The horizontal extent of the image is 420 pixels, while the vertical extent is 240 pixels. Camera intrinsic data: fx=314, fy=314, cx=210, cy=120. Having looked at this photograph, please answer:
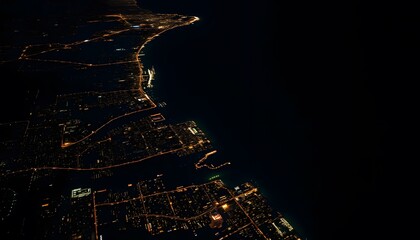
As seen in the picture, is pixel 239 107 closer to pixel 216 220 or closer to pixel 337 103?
pixel 337 103

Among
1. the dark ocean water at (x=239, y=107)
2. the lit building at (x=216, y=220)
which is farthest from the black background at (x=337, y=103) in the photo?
the lit building at (x=216, y=220)

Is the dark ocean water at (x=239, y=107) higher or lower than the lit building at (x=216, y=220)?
higher

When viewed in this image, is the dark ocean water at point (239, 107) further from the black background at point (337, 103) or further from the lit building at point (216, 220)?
the lit building at point (216, 220)

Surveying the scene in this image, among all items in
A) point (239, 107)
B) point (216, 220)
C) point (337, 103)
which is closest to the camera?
point (216, 220)

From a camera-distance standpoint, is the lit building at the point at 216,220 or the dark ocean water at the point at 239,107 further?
the dark ocean water at the point at 239,107

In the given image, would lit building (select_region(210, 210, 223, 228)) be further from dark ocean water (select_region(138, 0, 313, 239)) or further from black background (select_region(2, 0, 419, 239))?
black background (select_region(2, 0, 419, 239))

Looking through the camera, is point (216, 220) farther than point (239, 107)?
No

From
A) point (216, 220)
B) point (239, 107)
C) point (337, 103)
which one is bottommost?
point (216, 220)

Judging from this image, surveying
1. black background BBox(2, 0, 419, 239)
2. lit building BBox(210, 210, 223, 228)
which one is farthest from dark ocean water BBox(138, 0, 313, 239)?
lit building BBox(210, 210, 223, 228)

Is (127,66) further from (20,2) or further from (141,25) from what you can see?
(20,2)

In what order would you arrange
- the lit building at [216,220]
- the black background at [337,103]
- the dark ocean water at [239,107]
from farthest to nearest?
1. the dark ocean water at [239,107]
2. the black background at [337,103]
3. the lit building at [216,220]

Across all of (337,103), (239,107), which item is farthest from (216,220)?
(337,103)

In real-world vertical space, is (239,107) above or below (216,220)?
above

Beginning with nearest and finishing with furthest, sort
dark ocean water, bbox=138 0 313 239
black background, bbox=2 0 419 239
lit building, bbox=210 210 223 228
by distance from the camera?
1. lit building, bbox=210 210 223 228
2. black background, bbox=2 0 419 239
3. dark ocean water, bbox=138 0 313 239
